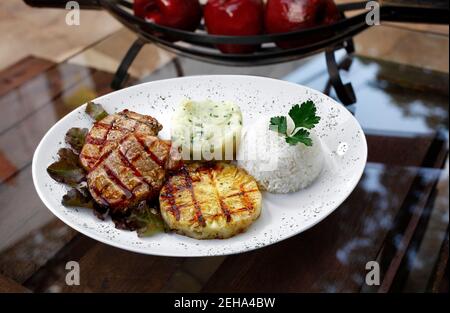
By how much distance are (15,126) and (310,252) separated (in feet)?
2.37

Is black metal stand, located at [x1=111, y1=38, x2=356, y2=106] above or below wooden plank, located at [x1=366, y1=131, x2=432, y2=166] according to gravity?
above

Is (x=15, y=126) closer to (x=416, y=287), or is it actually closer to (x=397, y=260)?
(x=397, y=260)

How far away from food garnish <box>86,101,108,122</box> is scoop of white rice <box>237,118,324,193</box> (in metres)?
0.27

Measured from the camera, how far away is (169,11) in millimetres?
1135

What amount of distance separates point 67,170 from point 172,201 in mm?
181

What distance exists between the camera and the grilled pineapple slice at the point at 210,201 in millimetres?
702

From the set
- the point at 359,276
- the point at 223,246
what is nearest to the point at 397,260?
the point at 359,276

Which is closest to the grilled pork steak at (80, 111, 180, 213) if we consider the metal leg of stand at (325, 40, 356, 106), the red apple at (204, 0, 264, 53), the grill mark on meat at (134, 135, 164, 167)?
the grill mark on meat at (134, 135, 164, 167)

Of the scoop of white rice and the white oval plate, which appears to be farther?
the scoop of white rice

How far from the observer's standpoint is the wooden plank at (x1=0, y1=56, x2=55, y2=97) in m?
1.26

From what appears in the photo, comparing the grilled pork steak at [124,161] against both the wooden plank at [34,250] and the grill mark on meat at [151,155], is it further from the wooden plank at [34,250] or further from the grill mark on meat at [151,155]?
the wooden plank at [34,250]

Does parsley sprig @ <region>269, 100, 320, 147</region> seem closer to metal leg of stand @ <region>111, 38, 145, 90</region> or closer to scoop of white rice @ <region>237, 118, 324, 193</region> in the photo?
scoop of white rice @ <region>237, 118, 324, 193</region>

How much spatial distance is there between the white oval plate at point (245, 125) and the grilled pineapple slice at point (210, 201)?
2 centimetres

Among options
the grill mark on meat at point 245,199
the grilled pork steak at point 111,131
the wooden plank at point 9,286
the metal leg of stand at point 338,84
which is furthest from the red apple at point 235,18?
the wooden plank at point 9,286
